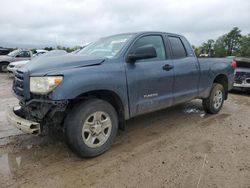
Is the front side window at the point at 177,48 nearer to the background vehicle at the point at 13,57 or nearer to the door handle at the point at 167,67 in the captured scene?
the door handle at the point at 167,67

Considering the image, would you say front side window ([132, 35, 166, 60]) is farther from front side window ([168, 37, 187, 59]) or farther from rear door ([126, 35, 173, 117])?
front side window ([168, 37, 187, 59])

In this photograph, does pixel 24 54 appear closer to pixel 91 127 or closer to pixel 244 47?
pixel 91 127

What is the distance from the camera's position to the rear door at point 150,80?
4.05 m

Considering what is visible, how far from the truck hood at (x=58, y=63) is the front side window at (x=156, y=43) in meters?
0.97

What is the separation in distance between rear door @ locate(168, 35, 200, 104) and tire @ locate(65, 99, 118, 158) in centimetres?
166

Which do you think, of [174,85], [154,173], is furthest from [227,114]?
[154,173]

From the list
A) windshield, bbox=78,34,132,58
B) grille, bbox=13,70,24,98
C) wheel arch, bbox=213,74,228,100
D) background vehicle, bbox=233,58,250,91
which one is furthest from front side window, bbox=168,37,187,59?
background vehicle, bbox=233,58,250,91

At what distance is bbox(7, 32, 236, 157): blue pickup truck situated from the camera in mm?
3336

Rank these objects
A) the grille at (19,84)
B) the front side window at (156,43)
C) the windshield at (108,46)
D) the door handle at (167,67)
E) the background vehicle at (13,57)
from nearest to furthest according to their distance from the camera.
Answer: the grille at (19,84)
the windshield at (108,46)
the front side window at (156,43)
the door handle at (167,67)
the background vehicle at (13,57)

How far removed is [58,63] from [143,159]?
180 centimetres

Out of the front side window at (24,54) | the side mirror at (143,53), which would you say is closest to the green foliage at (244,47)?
the front side window at (24,54)

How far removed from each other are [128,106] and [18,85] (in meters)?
1.65

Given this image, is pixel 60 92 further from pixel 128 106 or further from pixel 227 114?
pixel 227 114

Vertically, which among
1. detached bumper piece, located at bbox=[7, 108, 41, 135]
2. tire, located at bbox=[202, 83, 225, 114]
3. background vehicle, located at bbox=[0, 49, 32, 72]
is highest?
background vehicle, located at bbox=[0, 49, 32, 72]
